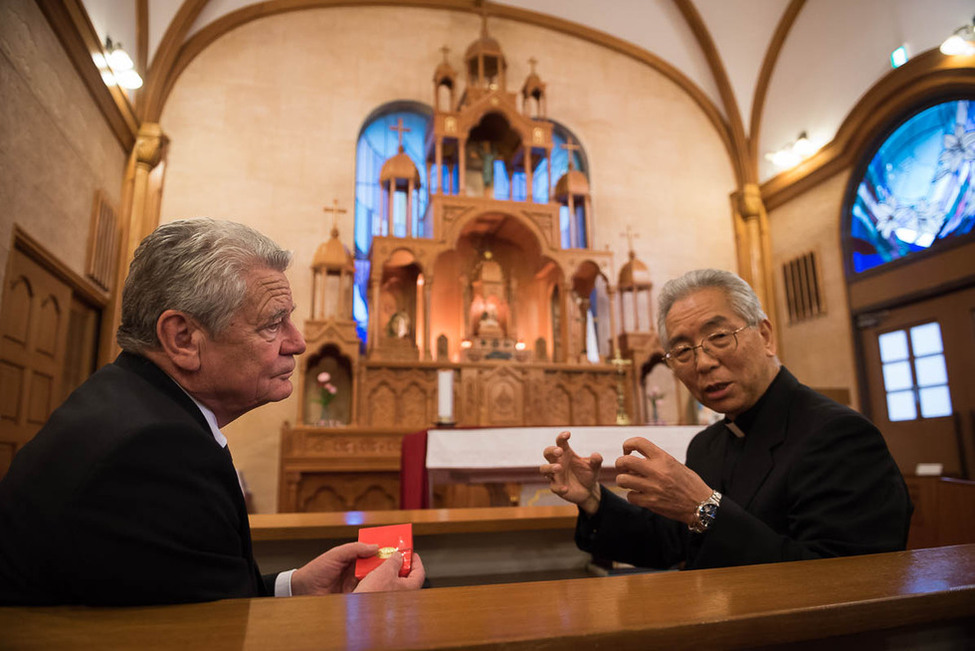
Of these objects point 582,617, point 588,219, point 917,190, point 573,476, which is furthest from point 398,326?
point 582,617

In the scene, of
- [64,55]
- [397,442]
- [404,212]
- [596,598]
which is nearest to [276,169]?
[404,212]

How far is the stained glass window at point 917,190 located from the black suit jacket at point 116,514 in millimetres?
7341

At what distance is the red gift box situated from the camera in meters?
1.26

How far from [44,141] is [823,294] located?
319 inches

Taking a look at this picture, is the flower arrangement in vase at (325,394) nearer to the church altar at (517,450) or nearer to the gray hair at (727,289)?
the church altar at (517,450)

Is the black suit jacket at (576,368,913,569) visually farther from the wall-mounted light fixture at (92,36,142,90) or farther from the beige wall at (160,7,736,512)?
the wall-mounted light fixture at (92,36,142,90)

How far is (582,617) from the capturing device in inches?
28.5

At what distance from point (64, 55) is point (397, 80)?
4143 mm

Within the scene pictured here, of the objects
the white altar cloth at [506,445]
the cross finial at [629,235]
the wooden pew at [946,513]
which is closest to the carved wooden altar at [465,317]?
the cross finial at [629,235]

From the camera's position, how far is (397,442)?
6.14m

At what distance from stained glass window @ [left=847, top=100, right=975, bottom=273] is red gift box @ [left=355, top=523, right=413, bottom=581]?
692cm

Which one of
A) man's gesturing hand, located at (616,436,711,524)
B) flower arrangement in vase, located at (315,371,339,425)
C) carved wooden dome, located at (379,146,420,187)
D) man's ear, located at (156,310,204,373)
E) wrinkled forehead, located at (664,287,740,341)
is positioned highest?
carved wooden dome, located at (379,146,420,187)

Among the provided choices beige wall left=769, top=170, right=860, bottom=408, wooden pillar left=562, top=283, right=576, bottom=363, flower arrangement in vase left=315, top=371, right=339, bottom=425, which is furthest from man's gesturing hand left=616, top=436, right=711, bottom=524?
beige wall left=769, top=170, right=860, bottom=408

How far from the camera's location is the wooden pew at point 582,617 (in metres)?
0.66
